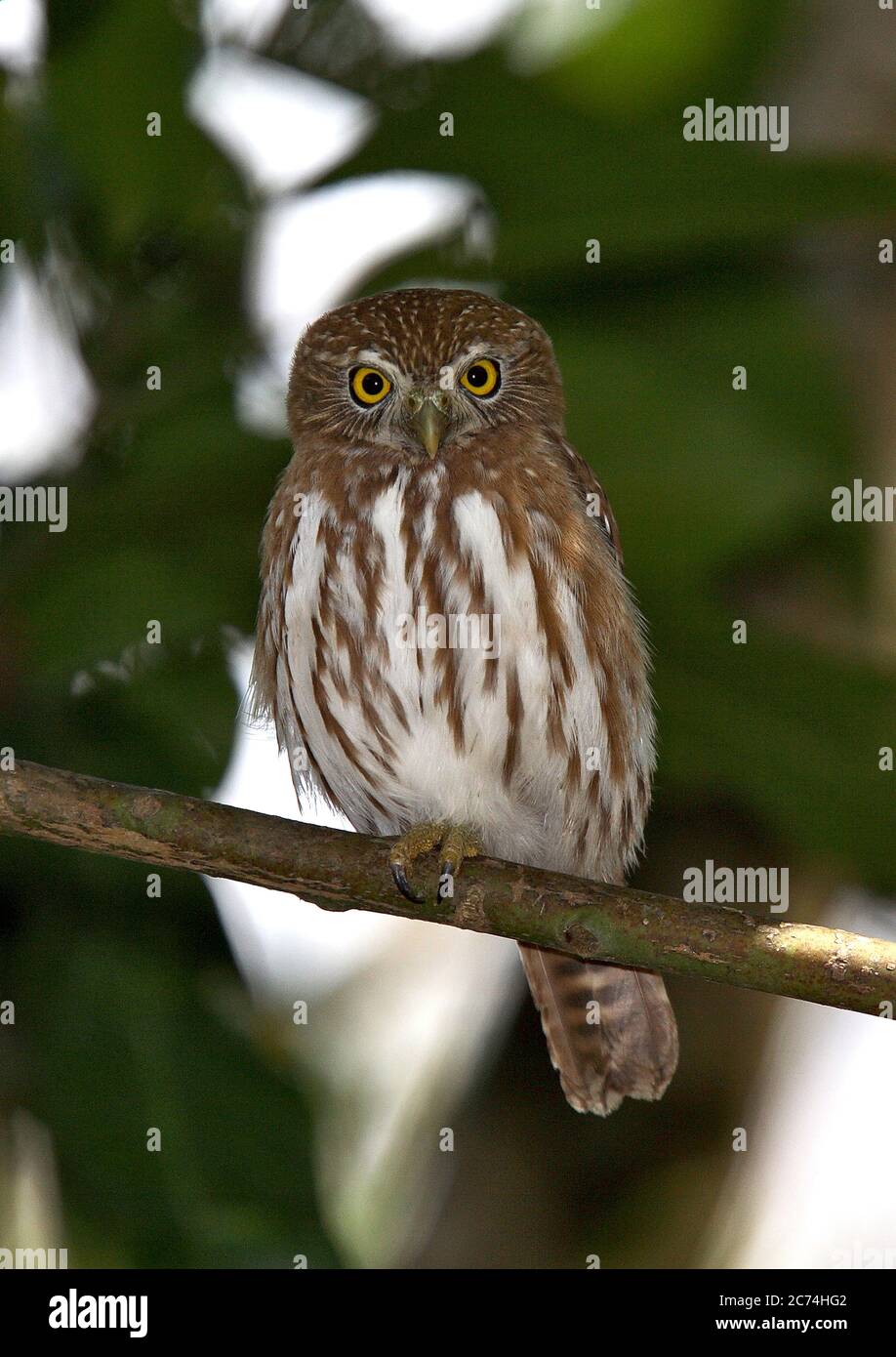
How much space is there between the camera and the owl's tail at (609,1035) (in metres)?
4.48

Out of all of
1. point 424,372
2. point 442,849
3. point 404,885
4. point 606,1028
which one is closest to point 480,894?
point 404,885

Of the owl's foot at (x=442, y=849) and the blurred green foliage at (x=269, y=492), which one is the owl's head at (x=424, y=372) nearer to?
the blurred green foliage at (x=269, y=492)

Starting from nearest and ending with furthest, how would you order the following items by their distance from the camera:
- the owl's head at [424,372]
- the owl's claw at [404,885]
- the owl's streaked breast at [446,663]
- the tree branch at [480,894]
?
the tree branch at [480,894] < the owl's claw at [404,885] < the owl's streaked breast at [446,663] < the owl's head at [424,372]

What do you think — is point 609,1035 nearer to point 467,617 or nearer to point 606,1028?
point 606,1028

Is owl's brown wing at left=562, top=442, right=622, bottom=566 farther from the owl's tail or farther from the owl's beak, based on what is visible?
the owl's tail

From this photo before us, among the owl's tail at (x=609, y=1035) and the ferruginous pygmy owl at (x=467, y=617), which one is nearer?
the ferruginous pygmy owl at (x=467, y=617)

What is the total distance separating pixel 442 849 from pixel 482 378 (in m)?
1.39

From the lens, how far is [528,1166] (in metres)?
4.88

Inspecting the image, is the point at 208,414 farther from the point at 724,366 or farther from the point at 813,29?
the point at 813,29

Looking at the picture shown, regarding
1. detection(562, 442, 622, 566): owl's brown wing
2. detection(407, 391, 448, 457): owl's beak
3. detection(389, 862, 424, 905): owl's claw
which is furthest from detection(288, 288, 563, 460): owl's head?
detection(389, 862, 424, 905): owl's claw

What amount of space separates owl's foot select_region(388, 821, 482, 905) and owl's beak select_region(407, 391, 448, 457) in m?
0.98

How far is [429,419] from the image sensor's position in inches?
169

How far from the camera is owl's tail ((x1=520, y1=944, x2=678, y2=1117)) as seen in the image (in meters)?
4.48

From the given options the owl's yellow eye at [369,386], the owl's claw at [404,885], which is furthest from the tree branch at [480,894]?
the owl's yellow eye at [369,386]
